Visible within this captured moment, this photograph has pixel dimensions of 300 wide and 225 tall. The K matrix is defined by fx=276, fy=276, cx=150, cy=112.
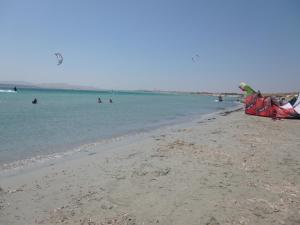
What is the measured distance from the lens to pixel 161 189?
16.9 feet

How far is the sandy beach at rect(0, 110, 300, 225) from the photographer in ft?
13.4

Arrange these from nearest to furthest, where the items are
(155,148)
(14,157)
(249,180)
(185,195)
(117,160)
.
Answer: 1. (185,195)
2. (249,180)
3. (117,160)
4. (14,157)
5. (155,148)

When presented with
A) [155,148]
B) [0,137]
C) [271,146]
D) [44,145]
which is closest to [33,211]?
[155,148]

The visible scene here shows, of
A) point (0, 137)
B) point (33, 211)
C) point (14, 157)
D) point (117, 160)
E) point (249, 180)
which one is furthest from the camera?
point (0, 137)

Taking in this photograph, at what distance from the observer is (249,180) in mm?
5598

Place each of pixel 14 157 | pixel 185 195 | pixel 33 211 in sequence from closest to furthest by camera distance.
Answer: pixel 33 211 → pixel 185 195 → pixel 14 157

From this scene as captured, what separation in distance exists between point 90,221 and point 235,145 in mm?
6626

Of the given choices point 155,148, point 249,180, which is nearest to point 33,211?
point 249,180

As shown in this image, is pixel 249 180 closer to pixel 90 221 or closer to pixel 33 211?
pixel 90 221

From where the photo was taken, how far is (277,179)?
570 centimetres

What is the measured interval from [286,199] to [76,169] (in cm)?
472

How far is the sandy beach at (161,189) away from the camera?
4070 mm

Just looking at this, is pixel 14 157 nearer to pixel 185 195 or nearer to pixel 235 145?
A: pixel 185 195

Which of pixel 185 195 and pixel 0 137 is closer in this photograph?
pixel 185 195
